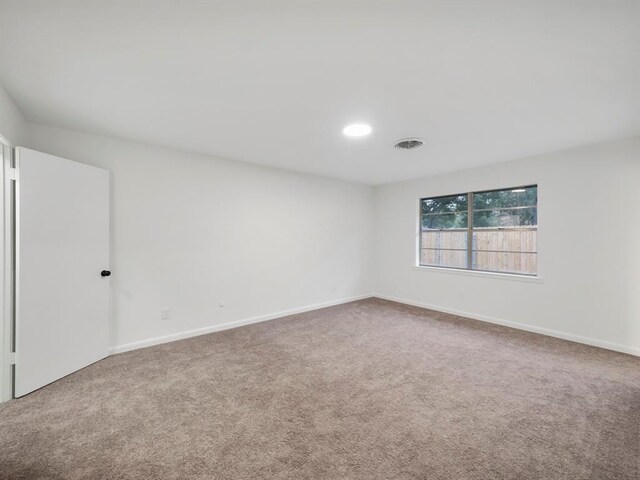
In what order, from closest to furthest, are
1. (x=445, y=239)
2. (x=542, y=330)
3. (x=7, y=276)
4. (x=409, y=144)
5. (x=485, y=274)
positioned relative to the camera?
1. (x=7, y=276)
2. (x=409, y=144)
3. (x=542, y=330)
4. (x=485, y=274)
5. (x=445, y=239)

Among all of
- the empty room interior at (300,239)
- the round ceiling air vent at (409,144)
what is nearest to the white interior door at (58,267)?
the empty room interior at (300,239)

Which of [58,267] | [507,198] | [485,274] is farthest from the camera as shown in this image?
[485,274]

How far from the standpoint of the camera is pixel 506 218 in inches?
160

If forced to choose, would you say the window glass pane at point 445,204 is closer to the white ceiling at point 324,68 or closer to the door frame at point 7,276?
the white ceiling at point 324,68

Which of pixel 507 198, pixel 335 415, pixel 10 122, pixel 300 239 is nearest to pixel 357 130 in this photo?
pixel 300 239

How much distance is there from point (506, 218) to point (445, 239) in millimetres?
987

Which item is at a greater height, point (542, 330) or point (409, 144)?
point (409, 144)

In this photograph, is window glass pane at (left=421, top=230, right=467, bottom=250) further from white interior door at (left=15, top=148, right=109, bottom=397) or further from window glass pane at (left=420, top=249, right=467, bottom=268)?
white interior door at (left=15, top=148, right=109, bottom=397)

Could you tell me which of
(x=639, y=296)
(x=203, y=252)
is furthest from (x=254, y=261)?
(x=639, y=296)

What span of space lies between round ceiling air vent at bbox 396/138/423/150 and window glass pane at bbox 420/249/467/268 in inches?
89.5

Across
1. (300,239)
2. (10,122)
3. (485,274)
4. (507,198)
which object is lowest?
(485,274)

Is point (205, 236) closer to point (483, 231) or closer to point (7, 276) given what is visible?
point (7, 276)

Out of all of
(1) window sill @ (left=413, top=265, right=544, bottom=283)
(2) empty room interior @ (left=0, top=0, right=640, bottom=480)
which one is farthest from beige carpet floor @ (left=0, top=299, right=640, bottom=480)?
(1) window sill @ (left=413, top=265, right=544, bottom=283)

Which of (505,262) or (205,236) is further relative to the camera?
(505,262)
